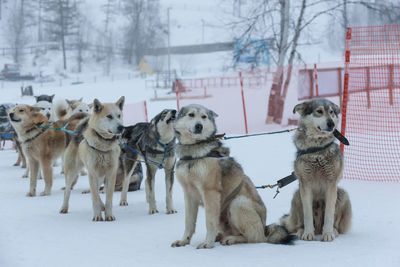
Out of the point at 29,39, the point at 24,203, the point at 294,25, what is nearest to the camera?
the point at 24,203

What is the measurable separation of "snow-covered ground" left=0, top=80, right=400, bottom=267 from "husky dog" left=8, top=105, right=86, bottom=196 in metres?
0.36

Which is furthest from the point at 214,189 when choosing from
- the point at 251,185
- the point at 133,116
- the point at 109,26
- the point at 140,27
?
the point at 109,26

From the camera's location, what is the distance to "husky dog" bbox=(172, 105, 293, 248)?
383 centimetres

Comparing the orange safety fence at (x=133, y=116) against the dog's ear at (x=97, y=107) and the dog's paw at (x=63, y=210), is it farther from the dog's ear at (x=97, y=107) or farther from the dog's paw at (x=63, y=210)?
the dog's ear at (x=97, y=107)

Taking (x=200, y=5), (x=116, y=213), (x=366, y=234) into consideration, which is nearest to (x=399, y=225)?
(x=366, y=234)

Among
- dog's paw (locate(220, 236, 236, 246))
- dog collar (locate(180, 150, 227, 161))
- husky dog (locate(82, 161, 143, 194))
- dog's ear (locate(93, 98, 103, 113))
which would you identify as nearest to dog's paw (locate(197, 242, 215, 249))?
dog's paw (locate(220, 236, 236, 246))

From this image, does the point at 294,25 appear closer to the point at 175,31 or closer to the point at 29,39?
the point at 29,39

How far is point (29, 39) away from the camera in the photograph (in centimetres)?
4406

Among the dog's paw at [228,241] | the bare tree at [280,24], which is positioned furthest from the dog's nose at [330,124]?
the bare tree at [280,24]

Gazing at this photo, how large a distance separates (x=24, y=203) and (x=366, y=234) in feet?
14.5

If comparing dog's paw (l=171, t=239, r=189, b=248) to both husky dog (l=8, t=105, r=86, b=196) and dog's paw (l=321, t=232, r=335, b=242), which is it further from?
husky dog (l=8, t=105, r=86, b=196)

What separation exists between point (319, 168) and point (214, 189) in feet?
3.06

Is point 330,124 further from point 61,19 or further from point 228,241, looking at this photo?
point 61,19

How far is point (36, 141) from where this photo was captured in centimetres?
712
